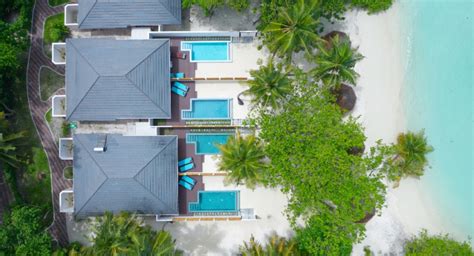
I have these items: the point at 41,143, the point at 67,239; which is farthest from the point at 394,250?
the point at 41,143

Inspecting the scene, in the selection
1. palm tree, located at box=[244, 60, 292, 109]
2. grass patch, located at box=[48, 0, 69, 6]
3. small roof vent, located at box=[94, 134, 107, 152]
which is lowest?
small roof vent, located at box=[94, 134, 107, 152]

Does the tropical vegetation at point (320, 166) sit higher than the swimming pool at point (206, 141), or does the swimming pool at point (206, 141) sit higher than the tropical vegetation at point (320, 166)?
the swimming pool at point (206, 141)

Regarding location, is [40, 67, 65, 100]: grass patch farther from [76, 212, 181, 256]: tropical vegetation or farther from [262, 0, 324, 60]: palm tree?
[262, 0, 324, 60]: palm tree

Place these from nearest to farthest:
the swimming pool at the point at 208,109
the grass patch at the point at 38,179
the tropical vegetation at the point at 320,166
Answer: the tropical vegetation at the point at 320,166 → the swimming pool at the point at 208,109 → the grass patch at the point at 38,179

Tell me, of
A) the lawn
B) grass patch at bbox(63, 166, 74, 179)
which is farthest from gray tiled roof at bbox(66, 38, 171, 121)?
grass patch at bbox(63, 166, 74, 179)

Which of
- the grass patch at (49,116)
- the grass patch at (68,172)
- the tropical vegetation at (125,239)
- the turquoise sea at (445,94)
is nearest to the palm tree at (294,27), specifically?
the turquoise sea at (445,94)

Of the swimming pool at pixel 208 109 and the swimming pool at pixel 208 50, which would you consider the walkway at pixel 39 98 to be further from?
the swimming pool at pixel 208 109

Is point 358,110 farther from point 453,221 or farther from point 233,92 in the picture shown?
point 453,221
